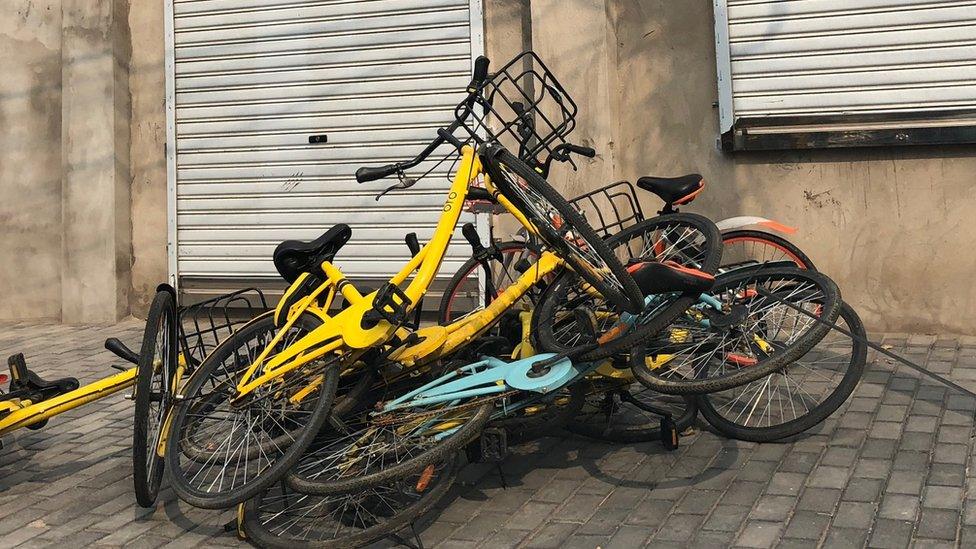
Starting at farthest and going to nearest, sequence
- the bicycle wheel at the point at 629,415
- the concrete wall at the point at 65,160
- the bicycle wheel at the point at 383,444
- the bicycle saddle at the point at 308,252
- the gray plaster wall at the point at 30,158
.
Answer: the gray plaster wall at the point at 30,158
the concrete wall at the point at 65,160
the bicycle wheel at the point at 629,415
the bicycle saddle at the point at 308,252
the bicycle wheel at the point at 383,444

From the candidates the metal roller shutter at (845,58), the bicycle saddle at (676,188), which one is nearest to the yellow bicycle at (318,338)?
the bicycle saddle at (676,188)

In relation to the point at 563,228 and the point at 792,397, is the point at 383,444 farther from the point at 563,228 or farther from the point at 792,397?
the point at 792,397

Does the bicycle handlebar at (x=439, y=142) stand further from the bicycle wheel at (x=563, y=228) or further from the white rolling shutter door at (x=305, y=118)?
the white rolling shutter door at (x=305, y=118)

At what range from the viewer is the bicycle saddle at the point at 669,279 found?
4535 millimetres

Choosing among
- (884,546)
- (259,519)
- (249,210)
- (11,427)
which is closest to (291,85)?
(249,210)

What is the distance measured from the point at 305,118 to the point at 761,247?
4235 millimetres

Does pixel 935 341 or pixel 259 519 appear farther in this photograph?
pixel 935 341

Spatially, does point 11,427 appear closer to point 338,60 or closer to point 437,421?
point 437,421

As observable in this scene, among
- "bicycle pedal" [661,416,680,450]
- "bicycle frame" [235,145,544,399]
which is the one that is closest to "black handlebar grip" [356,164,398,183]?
"bicycle frame" [235,145,544,399]

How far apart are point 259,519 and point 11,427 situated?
53.7 inches

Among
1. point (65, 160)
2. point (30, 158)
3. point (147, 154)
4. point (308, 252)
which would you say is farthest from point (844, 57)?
point (30, 158)

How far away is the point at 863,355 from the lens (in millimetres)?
5148

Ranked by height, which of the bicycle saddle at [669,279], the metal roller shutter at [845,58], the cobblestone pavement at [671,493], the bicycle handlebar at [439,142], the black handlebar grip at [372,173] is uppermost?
the metal roller shutter at [845,58]

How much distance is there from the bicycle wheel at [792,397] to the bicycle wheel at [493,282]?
3.67 ft
